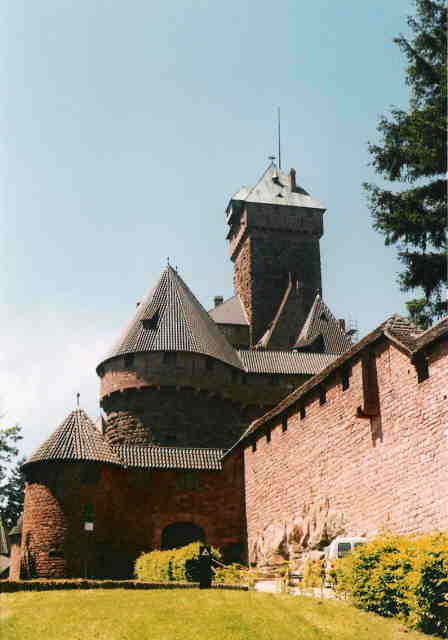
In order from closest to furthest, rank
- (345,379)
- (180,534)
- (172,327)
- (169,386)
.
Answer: (345,379) → (180,534) → (169,386) → (172,327)

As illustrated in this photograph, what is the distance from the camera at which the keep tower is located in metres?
51.9

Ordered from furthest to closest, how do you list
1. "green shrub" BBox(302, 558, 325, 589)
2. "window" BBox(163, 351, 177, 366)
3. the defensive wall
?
"window" BBox(163, 351, 177, 366), the defensive wall, "green shrub" BBox(302, 558, 325, 589)

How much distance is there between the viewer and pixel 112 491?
27.5 m

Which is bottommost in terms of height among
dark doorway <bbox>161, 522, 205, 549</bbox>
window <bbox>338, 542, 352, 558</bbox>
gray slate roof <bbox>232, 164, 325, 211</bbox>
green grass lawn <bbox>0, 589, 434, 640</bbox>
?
green grass lawn <bbox>0, 589, 434, 640</bbox>

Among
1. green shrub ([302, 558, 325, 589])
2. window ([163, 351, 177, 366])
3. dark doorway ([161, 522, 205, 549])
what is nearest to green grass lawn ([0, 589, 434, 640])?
green shrub ([302, 558, 325, 589])

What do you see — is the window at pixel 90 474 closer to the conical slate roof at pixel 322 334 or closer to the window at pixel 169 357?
the window at pixel 169 357

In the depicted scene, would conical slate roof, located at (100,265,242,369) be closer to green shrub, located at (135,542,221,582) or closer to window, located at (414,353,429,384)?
green shrub, located at (135,542,221,582)

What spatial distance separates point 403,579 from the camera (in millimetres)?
11305

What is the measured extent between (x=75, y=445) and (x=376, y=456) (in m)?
13.1

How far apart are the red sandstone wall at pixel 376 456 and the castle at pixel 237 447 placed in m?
0.04

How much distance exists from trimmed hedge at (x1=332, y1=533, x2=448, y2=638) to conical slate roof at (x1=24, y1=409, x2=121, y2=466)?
48.6 ft

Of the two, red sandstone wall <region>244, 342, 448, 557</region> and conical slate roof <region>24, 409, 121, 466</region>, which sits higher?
conical slate roof <region>24, 409, 121, 466</region>

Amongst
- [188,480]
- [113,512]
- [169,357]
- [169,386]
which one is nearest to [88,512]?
[113,512]

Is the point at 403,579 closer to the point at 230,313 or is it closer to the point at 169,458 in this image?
the point at 169,458
